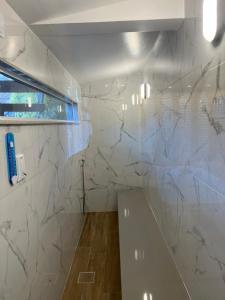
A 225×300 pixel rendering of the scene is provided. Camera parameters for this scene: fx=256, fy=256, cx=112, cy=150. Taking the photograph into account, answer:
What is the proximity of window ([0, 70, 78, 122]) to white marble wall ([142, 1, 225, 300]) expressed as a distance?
0.94m

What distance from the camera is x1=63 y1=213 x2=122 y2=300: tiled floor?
2.21 m

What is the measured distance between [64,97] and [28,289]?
177cm

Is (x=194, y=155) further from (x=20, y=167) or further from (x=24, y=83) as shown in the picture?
(x=24, y=83)

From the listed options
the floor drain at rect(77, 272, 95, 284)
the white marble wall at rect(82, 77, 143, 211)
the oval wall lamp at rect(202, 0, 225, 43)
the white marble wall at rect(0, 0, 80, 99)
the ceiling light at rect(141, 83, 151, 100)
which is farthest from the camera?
the white marble wall at rect(82, 77, 143, 211)

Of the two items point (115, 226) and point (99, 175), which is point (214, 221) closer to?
point (115, 226)

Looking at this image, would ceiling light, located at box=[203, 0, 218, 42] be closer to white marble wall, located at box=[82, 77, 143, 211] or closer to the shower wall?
the shower wall

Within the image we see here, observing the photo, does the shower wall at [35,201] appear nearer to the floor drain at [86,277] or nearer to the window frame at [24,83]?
the window frame at [24,83]

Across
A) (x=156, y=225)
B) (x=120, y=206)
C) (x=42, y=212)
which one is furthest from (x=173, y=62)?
(x=120, y=206)

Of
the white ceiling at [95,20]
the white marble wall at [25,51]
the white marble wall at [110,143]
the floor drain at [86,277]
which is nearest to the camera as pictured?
the white marble wall at [25,51]

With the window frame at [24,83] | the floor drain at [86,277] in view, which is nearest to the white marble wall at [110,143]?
the floor drain at [86,277]

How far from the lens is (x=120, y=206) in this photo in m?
3.33

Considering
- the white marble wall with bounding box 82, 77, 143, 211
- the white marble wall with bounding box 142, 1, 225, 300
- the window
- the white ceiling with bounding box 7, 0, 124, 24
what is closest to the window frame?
the window

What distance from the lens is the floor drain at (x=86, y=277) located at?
2.37 m

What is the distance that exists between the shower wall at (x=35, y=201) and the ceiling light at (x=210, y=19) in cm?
91
